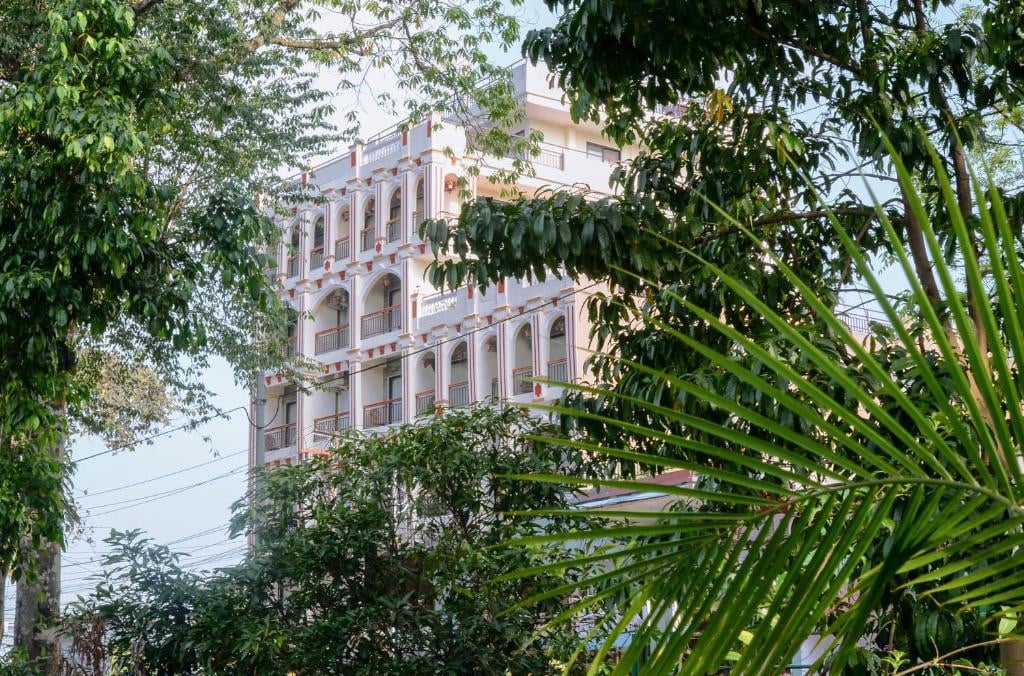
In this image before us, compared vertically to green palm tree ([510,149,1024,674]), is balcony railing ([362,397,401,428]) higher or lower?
higher

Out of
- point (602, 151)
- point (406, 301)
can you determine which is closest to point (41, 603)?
point (406, 301)

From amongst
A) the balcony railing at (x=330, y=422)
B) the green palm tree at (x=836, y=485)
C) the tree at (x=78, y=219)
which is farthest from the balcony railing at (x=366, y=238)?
the green palm tree at (x=836, y=485)

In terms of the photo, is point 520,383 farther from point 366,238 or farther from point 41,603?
point 41,603

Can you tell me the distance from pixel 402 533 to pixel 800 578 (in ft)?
21.4

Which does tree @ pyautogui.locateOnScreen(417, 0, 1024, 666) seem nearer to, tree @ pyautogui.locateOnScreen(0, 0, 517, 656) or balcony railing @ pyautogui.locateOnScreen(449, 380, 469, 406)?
tree @ pyautogui.locateOnScreen(0, 0, 517, 656)

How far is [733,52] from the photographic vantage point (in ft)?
18.8

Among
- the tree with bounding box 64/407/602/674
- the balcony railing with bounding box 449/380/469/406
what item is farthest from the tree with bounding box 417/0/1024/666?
the balcony railing with bounding box 449/380/469/406

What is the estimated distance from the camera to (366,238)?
2719 centimetres

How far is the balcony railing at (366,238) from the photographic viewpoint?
27.0m

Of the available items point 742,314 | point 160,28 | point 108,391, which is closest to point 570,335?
point 108,391

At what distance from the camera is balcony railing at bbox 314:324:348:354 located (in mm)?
27578

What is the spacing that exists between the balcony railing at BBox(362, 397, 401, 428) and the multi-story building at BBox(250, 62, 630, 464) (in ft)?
0.09

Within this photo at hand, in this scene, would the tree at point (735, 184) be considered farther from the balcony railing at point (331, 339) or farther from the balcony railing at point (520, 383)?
the balcony railing at point (331, 339)

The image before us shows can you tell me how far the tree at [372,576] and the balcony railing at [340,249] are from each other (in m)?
19.6
